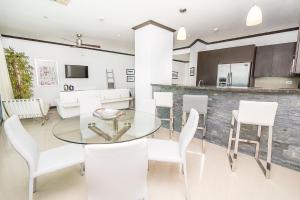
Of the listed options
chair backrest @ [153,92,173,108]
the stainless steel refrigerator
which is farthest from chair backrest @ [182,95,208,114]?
→ the stainless steel refrigerator

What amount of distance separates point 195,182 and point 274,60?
4098 millimetres

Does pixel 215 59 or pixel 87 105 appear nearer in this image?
pixel 87 105

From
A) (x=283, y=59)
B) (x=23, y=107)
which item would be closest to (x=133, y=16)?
(x=23, y=107)

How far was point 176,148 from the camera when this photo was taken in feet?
5.34

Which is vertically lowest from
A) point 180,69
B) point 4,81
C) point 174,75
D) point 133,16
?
point 4,81

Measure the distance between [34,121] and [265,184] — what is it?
5175mm

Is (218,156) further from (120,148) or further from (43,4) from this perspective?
(43,4)

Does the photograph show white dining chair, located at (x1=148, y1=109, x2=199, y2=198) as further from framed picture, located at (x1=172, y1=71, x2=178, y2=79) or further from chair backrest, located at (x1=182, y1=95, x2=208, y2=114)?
framed picture, located at (x1=172, y1=71, x2=178, y2=79)

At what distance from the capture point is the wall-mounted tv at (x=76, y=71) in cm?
575

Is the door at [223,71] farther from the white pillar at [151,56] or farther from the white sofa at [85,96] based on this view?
the white sofa at [85,96]

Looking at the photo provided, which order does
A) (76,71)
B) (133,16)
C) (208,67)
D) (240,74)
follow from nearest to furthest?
(133,16) < (240,74) < (208,67) < (76,71)

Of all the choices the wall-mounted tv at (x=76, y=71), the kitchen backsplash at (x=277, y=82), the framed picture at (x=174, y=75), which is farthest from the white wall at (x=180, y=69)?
the wall-mounted tv at (x=76, y=71)

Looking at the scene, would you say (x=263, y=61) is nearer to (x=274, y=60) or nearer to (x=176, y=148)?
(x=274, y=60)

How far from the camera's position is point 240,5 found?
8.91ft
